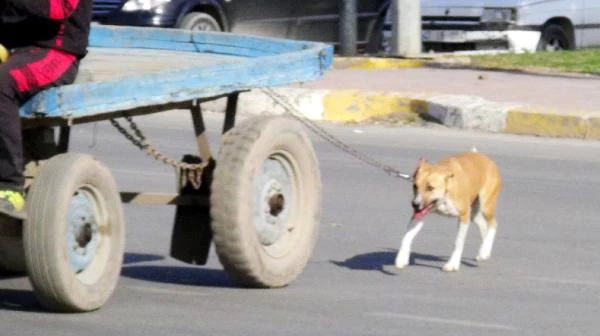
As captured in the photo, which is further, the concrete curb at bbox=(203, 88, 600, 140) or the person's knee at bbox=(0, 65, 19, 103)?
the concrete curb at bbox=(203, 88, 600, 140)

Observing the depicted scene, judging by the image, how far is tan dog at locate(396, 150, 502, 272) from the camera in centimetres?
756

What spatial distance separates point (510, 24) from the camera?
19.4 m

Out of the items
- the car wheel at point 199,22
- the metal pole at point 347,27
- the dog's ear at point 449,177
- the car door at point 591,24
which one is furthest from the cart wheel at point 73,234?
Result: the car door at point 591,24

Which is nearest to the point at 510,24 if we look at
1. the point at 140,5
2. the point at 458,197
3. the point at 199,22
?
the point at 199,22

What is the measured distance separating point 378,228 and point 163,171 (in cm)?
258

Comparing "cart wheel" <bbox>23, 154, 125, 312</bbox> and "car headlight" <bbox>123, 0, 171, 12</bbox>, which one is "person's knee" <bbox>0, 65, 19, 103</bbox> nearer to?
"cart wheel" <bbox>23, 154, 125, 312</bbox>

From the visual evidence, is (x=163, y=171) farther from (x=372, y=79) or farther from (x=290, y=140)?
(x=372, y=79)

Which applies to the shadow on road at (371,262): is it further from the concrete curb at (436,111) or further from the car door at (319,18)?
the car door at (319,18)

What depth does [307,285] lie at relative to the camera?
23.9 feet

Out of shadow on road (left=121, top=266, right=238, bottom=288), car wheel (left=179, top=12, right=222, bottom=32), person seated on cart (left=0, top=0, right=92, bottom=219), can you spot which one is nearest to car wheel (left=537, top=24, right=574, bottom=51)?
car wheel (left=179, top=12, right=222, bottom=32)

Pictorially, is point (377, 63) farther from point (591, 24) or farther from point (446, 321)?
point (446, 321)

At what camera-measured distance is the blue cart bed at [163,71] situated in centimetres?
606

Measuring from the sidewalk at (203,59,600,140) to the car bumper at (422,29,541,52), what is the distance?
8.13ft

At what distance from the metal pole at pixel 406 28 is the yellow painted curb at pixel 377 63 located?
298mm
